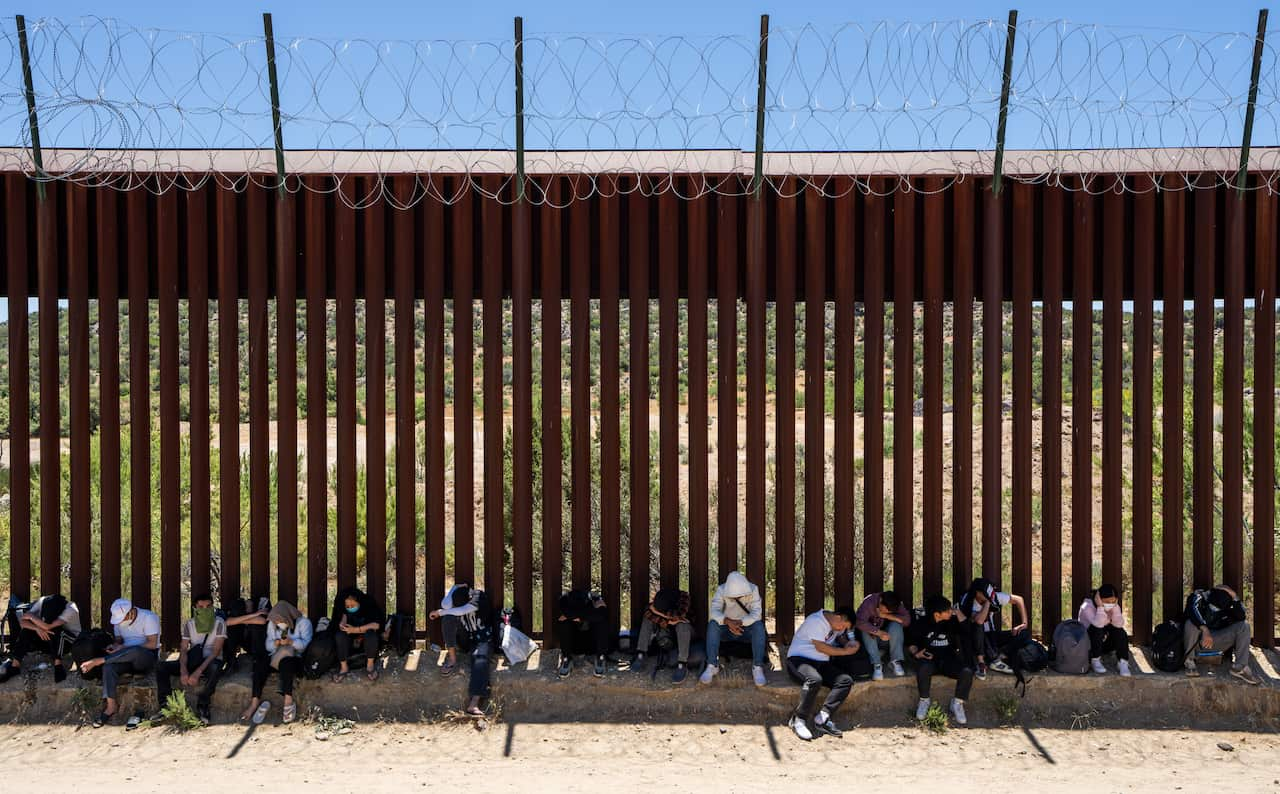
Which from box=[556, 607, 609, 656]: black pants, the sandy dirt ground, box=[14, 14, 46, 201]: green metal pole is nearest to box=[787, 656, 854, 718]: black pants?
the sandy dirt ground

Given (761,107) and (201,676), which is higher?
(761,107)

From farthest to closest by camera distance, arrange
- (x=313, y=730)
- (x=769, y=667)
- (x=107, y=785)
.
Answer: (x=769, y=667) < (x=313, y=730) < (x=107, y=785)

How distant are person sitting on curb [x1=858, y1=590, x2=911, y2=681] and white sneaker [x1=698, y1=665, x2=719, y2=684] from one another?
114 centimetres

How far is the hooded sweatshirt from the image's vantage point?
7.33 metres

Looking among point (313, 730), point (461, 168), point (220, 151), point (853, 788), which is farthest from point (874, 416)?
point (220, 151)

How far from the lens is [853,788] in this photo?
606 cm

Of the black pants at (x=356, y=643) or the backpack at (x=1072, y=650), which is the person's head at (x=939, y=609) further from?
the black pants at (x=356, y=643)

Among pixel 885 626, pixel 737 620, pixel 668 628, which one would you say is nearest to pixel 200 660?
pixel 668 628

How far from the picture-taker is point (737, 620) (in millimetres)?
7430

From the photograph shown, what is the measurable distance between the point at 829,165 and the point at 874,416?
2019 millimetres

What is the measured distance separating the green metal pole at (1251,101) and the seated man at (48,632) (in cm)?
953

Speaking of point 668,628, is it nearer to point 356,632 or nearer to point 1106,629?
point 356,632

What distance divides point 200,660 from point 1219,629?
7.56m

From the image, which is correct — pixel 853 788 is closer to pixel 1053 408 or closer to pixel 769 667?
pixel 769 667
